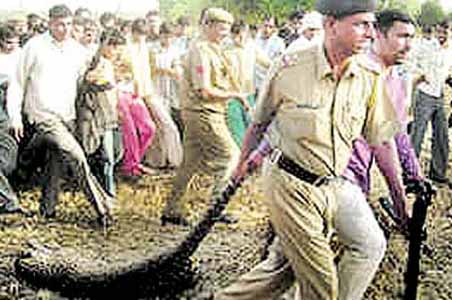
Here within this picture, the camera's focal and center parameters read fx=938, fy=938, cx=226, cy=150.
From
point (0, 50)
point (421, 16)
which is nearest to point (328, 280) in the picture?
point (0, 50)

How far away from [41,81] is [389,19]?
3.26 m

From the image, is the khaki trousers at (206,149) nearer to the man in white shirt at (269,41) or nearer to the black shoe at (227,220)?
the black shoe at (227,220)

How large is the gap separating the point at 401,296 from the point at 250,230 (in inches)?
84.9

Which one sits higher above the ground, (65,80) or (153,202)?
(65,80)

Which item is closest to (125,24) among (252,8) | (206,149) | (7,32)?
(7,32)

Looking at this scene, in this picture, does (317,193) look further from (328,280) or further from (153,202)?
(153,202)

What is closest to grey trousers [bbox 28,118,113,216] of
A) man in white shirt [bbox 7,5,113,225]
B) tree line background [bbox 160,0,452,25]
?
man in white shirt [bbox 7,5,113,225]

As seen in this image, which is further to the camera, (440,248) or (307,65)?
(440,248)

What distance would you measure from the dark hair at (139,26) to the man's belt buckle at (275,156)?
218 inches

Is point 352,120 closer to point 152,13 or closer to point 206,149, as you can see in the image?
point 206,149

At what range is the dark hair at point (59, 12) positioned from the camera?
7707 mm

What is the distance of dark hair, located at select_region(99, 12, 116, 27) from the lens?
10.6 meters

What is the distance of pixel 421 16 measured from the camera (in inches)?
814

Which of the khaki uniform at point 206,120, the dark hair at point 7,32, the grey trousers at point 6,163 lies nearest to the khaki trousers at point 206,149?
the khaki uniform at point 206,120
